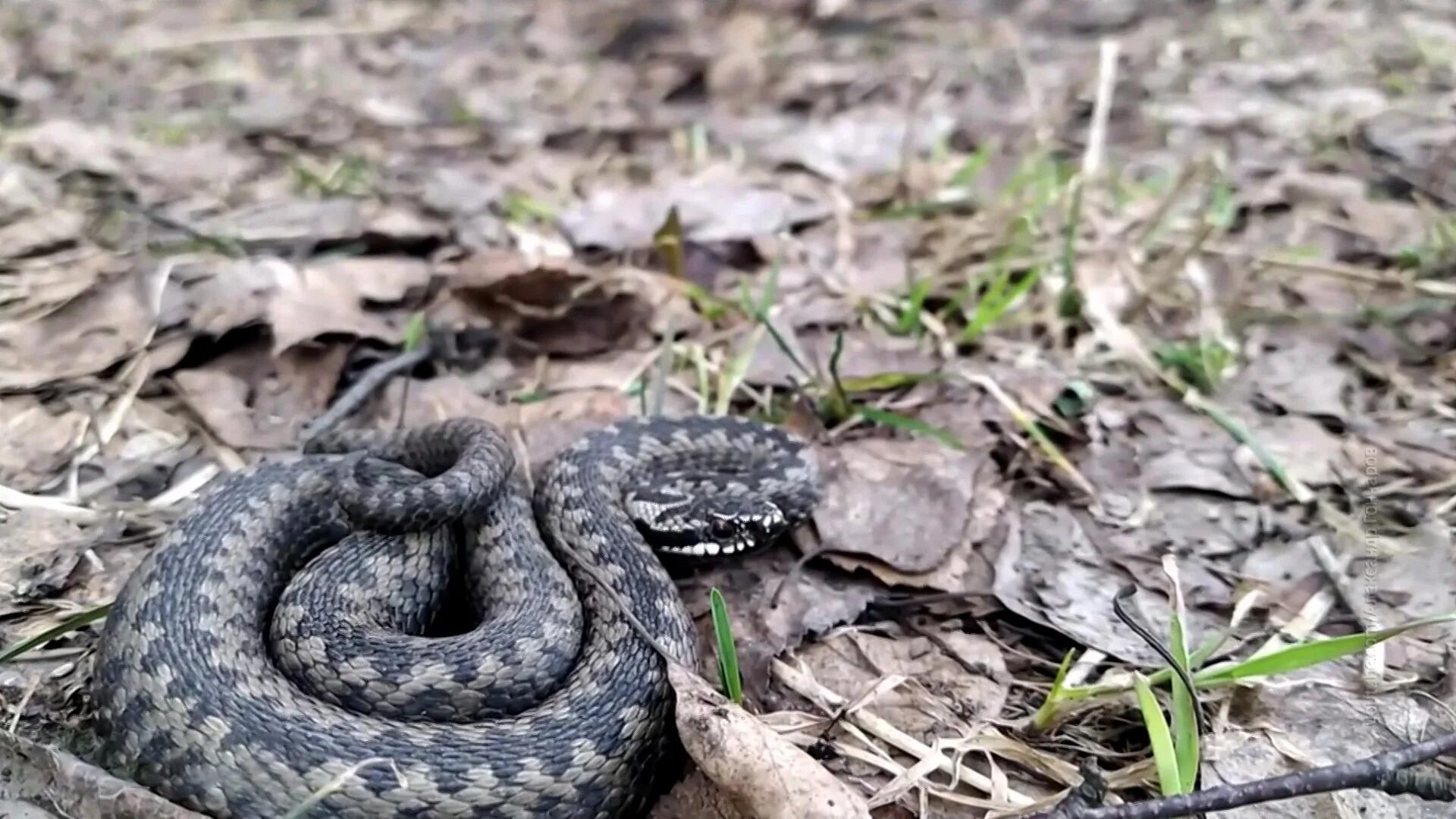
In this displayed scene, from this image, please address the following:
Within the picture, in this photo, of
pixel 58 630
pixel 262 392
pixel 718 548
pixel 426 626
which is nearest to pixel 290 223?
pixel 262 392

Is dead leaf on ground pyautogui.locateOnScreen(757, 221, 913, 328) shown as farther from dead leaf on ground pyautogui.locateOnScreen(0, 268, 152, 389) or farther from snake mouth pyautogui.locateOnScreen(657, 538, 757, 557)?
dead leaf on ground pyautogui.locateOnScreen(0, 268, 152, 389)

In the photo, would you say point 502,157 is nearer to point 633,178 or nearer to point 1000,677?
point 633,178

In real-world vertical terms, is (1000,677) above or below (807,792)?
below

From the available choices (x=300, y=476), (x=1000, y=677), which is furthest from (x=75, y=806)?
(x=1000, y=677)

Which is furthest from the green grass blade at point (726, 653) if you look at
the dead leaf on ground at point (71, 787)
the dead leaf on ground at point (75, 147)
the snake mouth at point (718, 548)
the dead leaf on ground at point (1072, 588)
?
the dead leaf on ground at point (75, 147)

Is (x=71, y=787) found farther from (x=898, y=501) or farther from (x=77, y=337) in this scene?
(x=898, y=501)

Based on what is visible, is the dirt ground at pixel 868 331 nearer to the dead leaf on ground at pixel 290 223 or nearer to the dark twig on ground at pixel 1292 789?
the dead leaf on ground at pixel 290 223
